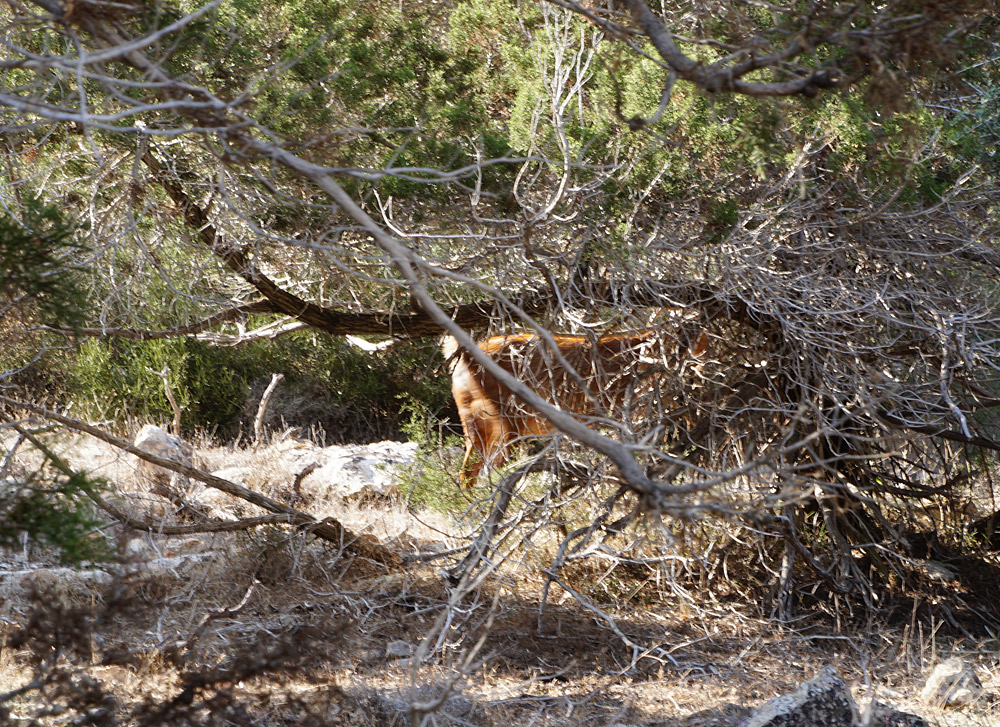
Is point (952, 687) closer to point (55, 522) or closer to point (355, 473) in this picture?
point (55, 522)

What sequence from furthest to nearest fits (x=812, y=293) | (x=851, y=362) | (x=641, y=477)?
(x=851, y=362) → (x=812, y=293) → (x=641, y=477)

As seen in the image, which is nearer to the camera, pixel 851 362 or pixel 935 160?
pixel 851 362

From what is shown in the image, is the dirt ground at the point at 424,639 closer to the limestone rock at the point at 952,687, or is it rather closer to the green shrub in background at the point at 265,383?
the limestone rock at the point at 952,687

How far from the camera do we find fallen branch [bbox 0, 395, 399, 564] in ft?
14.9

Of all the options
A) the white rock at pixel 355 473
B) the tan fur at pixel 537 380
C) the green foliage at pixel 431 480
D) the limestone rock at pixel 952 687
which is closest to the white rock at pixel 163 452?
the white rock at pixel 355 473

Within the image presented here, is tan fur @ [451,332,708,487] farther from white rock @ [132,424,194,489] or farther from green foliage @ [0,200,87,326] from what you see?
white rock @ [132,424,194,489]

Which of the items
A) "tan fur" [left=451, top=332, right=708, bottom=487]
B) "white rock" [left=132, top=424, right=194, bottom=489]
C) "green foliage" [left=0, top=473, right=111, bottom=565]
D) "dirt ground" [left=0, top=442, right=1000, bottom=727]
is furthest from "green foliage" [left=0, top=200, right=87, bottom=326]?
"white rock" [left=132, top=424, right=194, bottom=489]

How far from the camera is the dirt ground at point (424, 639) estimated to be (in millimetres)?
3805

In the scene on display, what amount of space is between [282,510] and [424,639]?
1.84 metres

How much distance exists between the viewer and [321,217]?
15.5 feet

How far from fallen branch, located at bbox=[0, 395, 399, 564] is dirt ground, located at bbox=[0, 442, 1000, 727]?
0.07 m

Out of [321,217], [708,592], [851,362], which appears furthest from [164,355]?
[851,362]

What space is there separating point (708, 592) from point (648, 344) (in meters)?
1.42

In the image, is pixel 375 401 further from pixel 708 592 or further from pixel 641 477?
pixel 641 477
